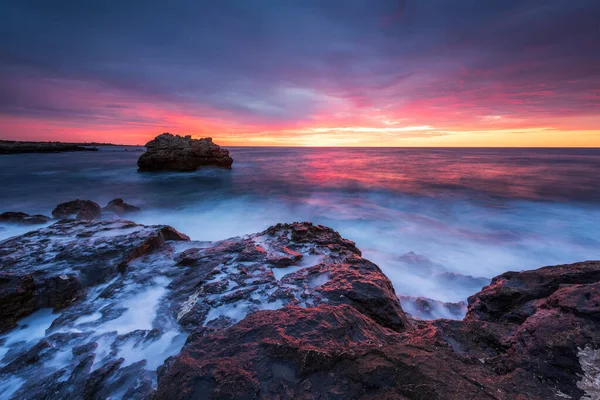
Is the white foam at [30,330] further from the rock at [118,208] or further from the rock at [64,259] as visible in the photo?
the rock at [118,208]

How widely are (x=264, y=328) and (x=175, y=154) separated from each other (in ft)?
94.9

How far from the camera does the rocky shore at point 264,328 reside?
5.89 feet

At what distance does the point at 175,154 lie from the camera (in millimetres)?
27328

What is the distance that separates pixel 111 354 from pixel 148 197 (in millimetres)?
15164

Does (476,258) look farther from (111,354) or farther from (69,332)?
(69,332)

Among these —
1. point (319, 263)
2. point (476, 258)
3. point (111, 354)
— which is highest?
point (319, 263)

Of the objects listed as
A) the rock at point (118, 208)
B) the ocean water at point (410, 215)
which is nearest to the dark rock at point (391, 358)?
the ocean water at point (410, 215)

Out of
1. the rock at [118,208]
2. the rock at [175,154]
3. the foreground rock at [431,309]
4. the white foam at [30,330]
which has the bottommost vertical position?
the foreground rock at [431,309]

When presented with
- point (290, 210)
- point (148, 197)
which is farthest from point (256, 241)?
point (148, 197)

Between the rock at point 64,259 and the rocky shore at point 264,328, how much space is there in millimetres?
22

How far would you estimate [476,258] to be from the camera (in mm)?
7973

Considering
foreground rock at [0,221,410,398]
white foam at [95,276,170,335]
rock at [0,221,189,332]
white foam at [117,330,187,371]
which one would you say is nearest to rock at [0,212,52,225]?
rock at [0,221,189,332]

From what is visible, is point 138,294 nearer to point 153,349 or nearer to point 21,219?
point 153,349

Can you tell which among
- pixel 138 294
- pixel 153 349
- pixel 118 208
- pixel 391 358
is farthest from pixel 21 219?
pixel 391 358
